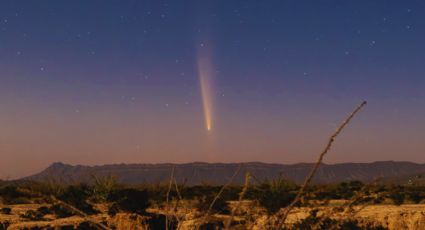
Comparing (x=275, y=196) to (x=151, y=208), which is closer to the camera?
(x=151, y=208)

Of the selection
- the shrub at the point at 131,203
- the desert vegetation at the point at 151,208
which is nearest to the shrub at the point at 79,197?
the desert vegetation at the point at 151,208

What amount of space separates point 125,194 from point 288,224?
789 cm

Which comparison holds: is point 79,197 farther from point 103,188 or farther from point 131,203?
point 131,203

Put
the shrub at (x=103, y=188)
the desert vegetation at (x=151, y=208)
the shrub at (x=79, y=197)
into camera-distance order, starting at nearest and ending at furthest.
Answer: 1. the desert vegetation at (x=151, y=208)
2. the shrub at (x=79, y=197)
3. the shrub at (x=103, y=188)

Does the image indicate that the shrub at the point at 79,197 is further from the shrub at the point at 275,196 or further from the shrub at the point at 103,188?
the shrub at the point at 275,196

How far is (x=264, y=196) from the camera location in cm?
1509

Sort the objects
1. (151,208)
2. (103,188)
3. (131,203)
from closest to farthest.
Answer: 1. (131,203)
2. (151,208)
3. (103,188)

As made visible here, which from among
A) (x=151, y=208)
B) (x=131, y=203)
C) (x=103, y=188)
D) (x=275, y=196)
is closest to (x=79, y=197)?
(x=103, y=188)

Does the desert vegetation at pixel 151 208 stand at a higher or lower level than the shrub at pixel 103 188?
lower

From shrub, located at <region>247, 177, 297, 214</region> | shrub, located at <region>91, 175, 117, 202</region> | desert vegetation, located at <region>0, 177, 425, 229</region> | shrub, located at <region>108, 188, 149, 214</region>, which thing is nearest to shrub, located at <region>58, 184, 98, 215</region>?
desert vegetation, located at <region>0, 177, 425, 229</region>

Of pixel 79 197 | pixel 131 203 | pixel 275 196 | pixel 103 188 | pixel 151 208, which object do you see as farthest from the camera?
pixel 103 188

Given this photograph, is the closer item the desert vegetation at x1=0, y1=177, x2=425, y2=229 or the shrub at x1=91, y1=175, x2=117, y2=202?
the desert vegetation at x1=0, y1=177, x2=425, y2=229

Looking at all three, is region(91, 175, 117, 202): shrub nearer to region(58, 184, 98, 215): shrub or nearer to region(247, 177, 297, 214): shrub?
region(58, 184, 98, 215): shrub

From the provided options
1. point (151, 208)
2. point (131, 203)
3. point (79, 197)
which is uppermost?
point (79, 197)
